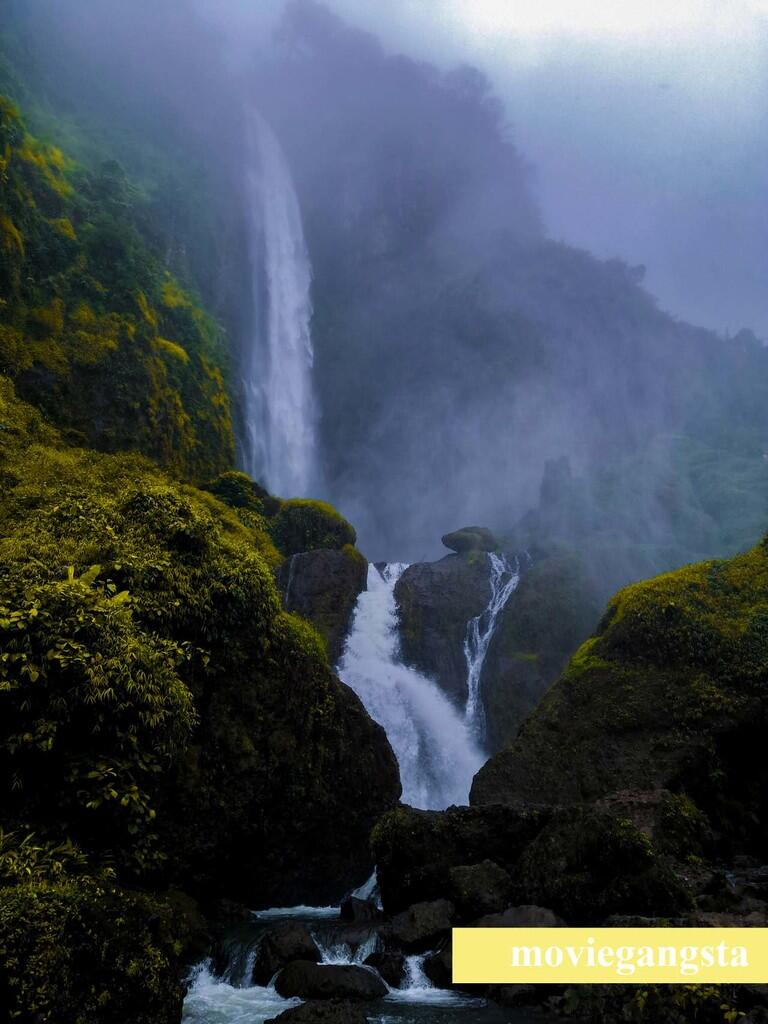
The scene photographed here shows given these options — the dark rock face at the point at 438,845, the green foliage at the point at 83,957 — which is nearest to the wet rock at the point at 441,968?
the dark rock face at the point at 438,845

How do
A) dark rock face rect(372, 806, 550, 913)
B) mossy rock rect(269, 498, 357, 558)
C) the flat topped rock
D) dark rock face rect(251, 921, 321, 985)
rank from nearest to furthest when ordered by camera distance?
dark rock face rect(251, 921, 321, 985), dark rock face rect(372, 806, 550, 913), mossy rock rect(269, 498, 357, 558), the flat topped rock

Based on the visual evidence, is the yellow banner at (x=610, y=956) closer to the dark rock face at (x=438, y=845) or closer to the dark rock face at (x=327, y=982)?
the dark rock face at (x=327, y=982)

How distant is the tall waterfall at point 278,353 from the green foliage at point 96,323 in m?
7.12

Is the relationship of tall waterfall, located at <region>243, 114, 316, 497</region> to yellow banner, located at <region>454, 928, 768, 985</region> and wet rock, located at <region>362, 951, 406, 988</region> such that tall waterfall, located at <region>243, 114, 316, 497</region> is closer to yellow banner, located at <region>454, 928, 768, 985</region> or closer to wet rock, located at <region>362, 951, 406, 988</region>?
wet rock, located at <region>362, 951, 406, 988</region>

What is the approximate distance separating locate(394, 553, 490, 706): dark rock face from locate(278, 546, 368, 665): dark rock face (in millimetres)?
2933

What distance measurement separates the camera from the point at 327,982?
9.03m

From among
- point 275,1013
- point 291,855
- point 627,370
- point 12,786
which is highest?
point 627,370

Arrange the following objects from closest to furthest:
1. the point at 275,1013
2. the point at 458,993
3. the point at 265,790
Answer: the point at 275,1013 < the point at 458,993 < the point at 265,790

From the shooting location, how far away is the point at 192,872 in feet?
39.0

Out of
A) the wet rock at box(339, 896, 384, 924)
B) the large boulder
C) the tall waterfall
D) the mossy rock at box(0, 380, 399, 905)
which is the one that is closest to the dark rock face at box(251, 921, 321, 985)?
the wet rock at box(339, 896, 384, 924)

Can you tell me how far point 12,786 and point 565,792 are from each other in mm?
12745

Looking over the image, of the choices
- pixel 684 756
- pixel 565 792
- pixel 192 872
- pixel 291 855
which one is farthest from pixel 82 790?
pixel 684 756

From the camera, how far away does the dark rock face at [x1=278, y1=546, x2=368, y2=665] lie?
27.5 metres

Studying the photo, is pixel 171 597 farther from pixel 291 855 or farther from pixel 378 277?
pixel 378 277
